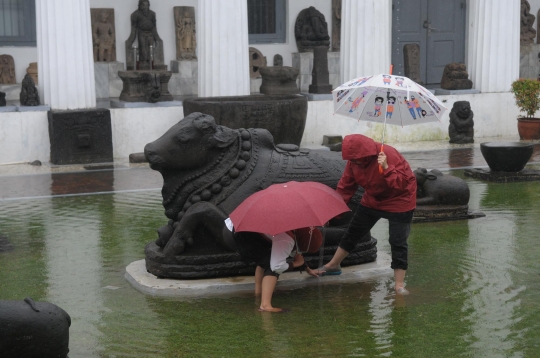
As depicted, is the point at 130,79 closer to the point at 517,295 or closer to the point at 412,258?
the point at 412,258

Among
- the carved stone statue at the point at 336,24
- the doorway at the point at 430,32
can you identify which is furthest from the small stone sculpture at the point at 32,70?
the doorway at the point at 430,32

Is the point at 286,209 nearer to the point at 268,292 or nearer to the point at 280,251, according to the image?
the point at 280,251

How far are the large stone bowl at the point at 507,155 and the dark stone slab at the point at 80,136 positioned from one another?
583 cm

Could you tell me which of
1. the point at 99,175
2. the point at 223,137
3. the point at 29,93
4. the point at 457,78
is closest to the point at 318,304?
the point at 223,137

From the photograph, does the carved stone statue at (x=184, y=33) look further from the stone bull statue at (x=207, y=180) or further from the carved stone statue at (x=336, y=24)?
the stone bull statue at (x=207, y=180)

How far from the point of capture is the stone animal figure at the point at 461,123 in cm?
1606

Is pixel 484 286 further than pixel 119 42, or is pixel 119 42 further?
pixel 119 42

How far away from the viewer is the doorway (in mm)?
21969

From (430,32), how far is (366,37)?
21.7 ft

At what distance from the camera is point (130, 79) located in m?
15.7

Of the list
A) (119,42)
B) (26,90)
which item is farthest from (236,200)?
(119,42)

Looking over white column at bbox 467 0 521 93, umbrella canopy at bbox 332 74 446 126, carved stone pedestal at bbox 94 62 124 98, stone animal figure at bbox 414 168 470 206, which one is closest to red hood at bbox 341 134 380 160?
umbrella canopy at bbox 332 74 446 126

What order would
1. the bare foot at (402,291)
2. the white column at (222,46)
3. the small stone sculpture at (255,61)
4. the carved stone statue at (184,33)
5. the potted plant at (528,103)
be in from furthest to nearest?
the small stone sculpture at (255,61) < the carved stone statue at (184,33) < the potted plant at (528,103) < the white column at (222,46) < the bare foot at (402,291)

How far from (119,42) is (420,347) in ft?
49.2
